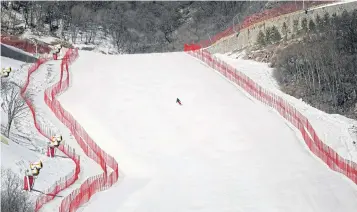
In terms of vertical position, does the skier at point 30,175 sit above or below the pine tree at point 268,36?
below

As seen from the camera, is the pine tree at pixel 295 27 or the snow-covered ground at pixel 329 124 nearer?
the snow-covered ground at pixel 329 124

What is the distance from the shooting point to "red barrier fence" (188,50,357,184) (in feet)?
87.8

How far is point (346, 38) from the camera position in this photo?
4138 cm

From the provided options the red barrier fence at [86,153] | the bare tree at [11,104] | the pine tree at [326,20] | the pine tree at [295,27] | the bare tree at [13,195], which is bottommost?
the red barrier fence at [86,153]

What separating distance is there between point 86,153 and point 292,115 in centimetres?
1173

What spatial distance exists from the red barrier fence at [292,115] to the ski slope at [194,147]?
0.48 metres

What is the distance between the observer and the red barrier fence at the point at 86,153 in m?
22.5

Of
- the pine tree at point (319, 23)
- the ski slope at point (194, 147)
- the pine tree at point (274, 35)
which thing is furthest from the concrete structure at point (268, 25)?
the ski slope at point (194, 147)

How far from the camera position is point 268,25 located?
52.0 metres

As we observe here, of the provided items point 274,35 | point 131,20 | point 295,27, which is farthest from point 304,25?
point 131,20

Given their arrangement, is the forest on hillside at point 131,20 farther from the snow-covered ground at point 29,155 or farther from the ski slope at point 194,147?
the snow-covered ground at point 29,155

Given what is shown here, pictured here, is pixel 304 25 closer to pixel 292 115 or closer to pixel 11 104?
pixel 292 115

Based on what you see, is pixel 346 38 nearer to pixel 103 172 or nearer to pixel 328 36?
pixel 328 36

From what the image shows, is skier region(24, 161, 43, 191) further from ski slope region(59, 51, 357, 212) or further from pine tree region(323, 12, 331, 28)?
pine tree region(323, 12, 331, 28)
